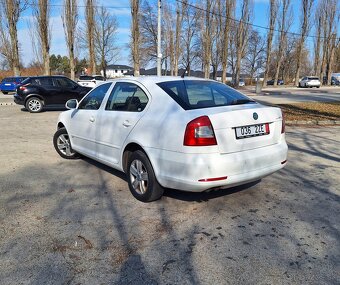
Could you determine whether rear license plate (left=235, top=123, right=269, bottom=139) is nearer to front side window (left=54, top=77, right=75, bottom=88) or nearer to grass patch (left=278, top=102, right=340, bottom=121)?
grass patch (left=278, top=102, right=340, bottom=121)

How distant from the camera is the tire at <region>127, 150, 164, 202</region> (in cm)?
415

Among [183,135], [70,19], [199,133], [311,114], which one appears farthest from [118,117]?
[70,19]

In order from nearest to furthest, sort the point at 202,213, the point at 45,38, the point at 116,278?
the point at 116,278
the point at 202,213
the point at 45,38

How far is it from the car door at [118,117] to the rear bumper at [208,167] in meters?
0.61

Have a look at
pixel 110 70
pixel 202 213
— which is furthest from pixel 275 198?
pixel 110 70

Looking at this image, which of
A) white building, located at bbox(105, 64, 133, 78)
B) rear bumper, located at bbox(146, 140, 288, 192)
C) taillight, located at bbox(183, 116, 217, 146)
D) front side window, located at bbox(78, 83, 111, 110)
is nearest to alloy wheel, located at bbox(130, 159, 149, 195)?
A: rear bumper, located at bbox(146, 140, 288, 192)

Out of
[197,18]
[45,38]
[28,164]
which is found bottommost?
[28,164]

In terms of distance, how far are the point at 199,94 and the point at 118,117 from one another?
1.15m

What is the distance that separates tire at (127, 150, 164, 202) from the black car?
1192 centimetres

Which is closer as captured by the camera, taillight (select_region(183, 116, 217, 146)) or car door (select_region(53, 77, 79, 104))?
taillight (select_region(183, 116, 217, 146))

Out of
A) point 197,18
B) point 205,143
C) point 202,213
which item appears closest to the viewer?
point 205,143

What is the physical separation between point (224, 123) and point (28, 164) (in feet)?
13.1

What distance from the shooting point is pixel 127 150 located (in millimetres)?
4555

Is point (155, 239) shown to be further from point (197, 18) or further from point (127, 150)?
point (197, 18)
